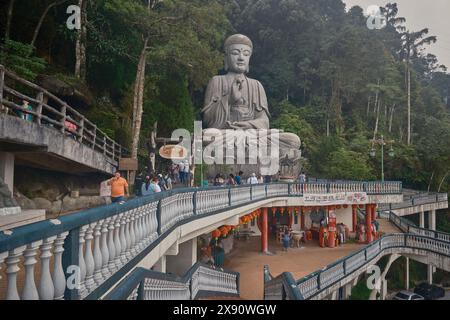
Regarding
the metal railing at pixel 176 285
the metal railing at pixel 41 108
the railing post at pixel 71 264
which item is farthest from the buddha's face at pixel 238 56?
the railing post at pixel 71 264

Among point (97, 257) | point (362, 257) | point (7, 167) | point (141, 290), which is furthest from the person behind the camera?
point (362, 257)

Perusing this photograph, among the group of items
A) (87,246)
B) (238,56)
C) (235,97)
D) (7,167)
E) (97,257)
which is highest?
(238,56)

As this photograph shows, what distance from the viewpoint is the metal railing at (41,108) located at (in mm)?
7266

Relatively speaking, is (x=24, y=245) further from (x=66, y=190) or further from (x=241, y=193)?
(x=66, y=190)

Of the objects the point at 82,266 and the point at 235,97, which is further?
the point at 235,97

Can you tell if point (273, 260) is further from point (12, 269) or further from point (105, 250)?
point (12, 269)

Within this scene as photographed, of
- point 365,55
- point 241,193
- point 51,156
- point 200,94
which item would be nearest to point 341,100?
point 365,55

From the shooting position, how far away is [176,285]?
18.8 ft

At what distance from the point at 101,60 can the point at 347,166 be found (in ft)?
55.1

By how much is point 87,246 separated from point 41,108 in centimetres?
649

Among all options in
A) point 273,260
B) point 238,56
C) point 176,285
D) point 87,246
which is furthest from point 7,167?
point 238,56

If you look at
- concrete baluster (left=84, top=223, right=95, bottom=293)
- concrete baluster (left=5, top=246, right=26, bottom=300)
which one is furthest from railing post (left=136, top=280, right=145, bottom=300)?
concrete baluster (left=5, top=246, right=26, bottom=300)

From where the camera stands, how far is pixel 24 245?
2.09m

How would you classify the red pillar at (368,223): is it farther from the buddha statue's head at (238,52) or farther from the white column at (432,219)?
the buddha statue's head at (238,52)
